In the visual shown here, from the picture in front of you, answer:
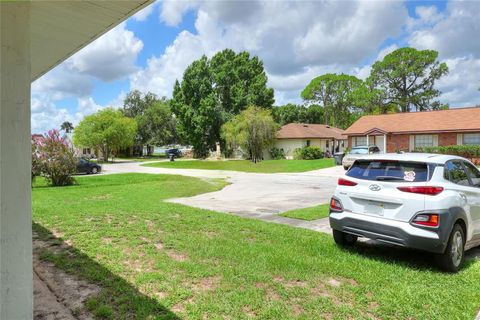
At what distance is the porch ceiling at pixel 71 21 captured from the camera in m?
2.96

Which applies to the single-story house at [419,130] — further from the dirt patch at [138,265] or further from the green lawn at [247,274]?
the dirt patch at [138,265]

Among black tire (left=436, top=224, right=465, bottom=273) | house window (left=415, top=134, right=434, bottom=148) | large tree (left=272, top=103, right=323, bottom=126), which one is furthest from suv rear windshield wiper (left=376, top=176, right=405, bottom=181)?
large tree (left=272, top=103, right=323, bottom=126)

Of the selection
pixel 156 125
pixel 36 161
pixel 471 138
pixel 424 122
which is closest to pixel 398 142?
pixel 424 122

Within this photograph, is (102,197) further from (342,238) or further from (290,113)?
(290,113)

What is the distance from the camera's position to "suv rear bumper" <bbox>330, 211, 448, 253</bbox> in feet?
15.0

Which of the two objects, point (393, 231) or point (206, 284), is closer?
point (206, 284)

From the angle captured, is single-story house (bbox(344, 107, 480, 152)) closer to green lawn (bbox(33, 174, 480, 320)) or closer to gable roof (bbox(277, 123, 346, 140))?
gable roof (bbox(277, 123, 346, 140))

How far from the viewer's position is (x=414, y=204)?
469 cm

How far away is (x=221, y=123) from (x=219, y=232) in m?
39.0

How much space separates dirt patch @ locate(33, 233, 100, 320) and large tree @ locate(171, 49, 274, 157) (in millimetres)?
40277

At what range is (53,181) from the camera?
1700 cm

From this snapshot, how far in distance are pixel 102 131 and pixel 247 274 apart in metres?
45.6

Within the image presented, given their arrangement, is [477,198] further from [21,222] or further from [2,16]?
[2,16]

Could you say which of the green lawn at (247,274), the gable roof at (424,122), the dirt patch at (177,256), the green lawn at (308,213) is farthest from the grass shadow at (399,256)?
the gable roof at (424,122)
